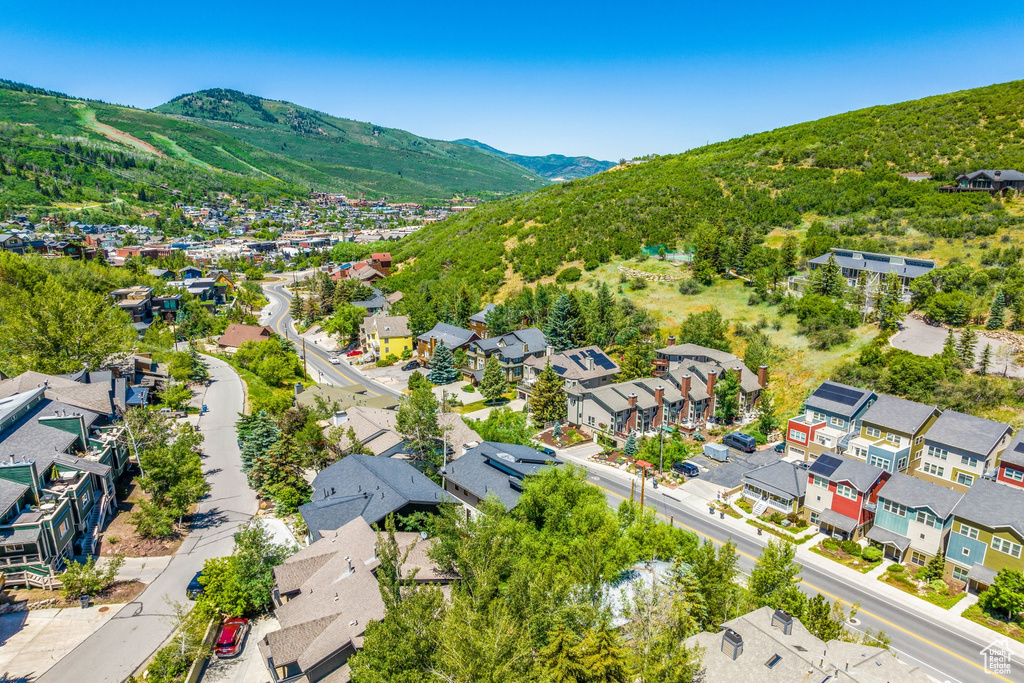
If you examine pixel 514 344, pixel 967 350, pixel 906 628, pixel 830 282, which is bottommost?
pixel 906 628

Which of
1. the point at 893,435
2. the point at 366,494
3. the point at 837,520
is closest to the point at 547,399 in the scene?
the point at 366,494

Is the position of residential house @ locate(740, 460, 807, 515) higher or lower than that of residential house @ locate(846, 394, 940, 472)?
lower

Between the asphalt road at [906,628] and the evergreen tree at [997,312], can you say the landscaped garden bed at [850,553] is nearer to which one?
the asphalt road at [906,628]

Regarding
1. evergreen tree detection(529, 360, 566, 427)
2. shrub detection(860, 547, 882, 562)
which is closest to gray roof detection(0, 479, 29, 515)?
evergreen tree detection(529, 360, 566, 427)

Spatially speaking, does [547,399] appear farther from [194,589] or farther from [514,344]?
[194,589]

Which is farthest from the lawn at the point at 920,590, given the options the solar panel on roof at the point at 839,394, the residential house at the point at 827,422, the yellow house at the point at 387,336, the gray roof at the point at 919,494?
the yellow house at the point at 387,336

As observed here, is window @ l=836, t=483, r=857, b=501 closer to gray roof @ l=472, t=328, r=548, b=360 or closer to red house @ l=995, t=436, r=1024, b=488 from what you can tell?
red house @ l=995, t=436, r=1024, b=488

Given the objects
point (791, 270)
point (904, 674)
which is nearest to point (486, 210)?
point (791, 270)
